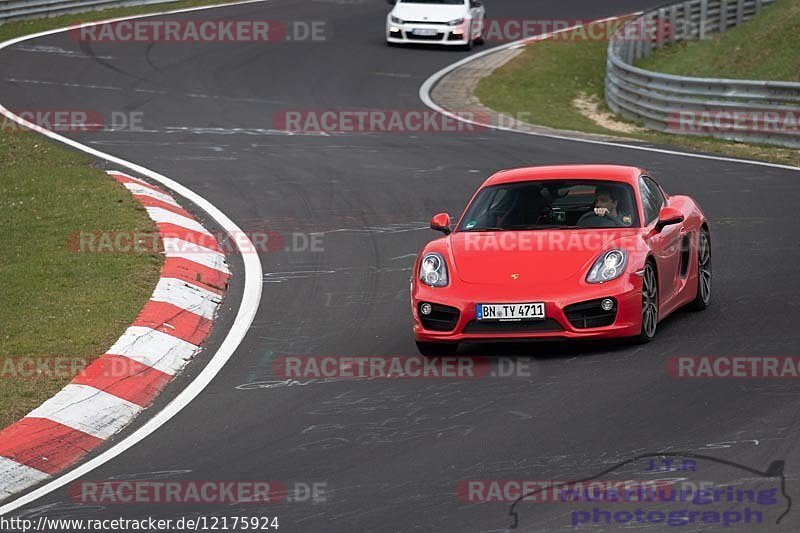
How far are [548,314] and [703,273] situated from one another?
7.78 feet

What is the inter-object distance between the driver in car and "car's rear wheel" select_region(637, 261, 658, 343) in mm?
548

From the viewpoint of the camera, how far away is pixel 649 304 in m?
10.3

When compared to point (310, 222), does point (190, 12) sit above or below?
above

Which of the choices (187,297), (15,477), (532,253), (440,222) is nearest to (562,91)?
(187,297)

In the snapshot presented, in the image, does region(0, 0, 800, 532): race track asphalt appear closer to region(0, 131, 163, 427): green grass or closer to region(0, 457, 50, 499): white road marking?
region(0, 457, 50, 499): white road marking

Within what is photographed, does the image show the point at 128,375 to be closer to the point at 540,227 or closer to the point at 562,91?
the point at 540,227

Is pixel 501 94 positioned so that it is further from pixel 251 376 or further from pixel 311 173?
pixel 251 376

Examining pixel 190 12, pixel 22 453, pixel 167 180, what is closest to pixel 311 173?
pixel 167 180

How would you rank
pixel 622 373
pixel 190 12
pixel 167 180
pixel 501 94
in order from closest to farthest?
pixel 622 373
pixel 167 180
pixel 501 94
pixel 190 12

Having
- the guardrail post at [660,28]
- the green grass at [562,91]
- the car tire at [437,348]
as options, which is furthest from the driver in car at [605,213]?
the guardrail post at [660,28]

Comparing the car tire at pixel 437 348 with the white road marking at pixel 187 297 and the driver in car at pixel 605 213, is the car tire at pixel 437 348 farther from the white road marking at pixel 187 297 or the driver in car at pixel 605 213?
the white road marking at pixel 187 297

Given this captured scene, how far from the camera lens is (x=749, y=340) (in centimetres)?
1020

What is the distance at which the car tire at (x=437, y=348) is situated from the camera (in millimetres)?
10266

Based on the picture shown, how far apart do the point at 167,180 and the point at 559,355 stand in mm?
9007
